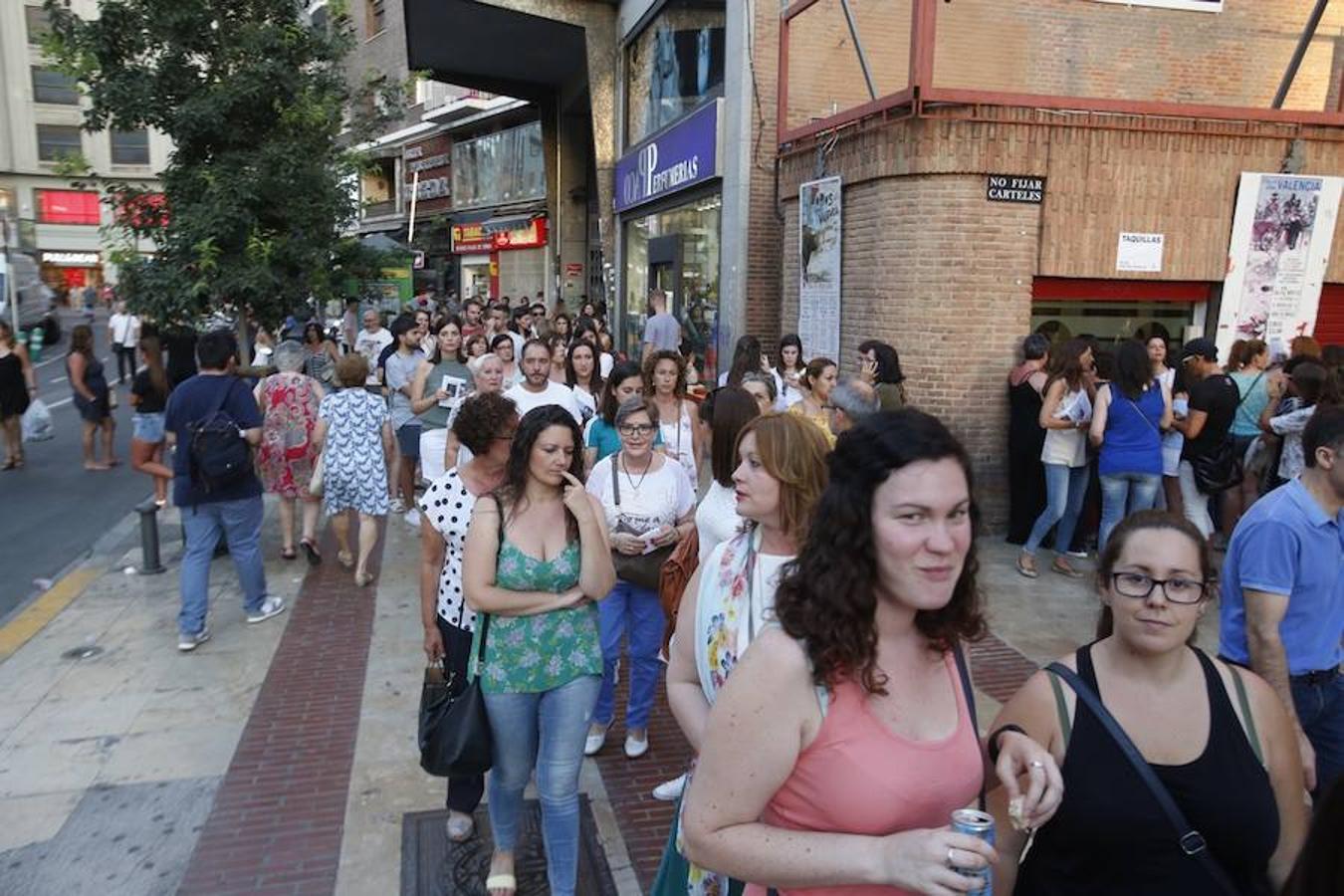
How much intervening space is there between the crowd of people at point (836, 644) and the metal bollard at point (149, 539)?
5.00ft

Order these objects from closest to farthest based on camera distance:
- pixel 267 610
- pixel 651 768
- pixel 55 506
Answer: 1. pixel 651 768
2. pixel 267 610
3. pixel 55 506

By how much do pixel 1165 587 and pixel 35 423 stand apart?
1346cm

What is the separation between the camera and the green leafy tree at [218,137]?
24.2 ft

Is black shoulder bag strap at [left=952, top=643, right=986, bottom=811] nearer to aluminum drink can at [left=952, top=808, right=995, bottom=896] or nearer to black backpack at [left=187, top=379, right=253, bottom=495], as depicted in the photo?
aluminum drink can at [left=952, top=808, right=995, bottom=896]

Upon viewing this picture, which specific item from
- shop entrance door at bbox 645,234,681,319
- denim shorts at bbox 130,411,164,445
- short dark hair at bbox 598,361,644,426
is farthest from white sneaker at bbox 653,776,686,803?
shop entrance door at bbox 645,234,681,319

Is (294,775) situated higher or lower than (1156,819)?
lower

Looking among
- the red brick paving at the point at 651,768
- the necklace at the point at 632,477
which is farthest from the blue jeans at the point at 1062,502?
the necklace at the point at 632,477

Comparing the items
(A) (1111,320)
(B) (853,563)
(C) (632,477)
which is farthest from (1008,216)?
(B) (853,563)

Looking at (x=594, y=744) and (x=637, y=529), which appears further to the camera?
(x=594, y=744)

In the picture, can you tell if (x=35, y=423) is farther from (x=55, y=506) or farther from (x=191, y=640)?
(x=191, y=640)

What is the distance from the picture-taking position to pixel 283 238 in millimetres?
7852

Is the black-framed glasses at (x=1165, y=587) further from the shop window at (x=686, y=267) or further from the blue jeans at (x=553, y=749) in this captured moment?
the shop window at (x=686, y=267)

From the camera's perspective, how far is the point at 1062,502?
7547 mm

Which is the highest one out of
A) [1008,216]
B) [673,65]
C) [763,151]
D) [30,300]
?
[673,65]
